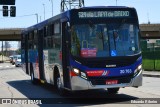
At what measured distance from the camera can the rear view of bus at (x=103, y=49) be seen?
12852 mm

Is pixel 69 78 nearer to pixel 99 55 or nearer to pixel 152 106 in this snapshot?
pixel 99 55

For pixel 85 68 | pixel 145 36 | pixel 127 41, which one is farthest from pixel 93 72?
pixel 145 36

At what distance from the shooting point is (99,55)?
42.4ft

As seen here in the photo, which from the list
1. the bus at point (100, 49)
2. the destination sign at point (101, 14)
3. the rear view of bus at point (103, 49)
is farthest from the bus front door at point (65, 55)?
the destination sign at point (101, 14)

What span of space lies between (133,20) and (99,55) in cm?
176

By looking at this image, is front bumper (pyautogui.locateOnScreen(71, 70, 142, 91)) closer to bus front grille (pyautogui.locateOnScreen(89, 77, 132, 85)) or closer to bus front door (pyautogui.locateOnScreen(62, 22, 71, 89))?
bus front grille (pyautogui.locateOnScreen(89, 77, 132, 85))

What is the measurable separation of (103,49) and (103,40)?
0.30 m

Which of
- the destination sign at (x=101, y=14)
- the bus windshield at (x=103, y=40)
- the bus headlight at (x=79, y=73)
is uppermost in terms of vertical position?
the destination sign at (x=101, y=14)

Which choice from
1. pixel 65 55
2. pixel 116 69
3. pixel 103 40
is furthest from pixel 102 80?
pixel 65 55

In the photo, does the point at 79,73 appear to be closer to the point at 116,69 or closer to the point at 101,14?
the point at 116,69

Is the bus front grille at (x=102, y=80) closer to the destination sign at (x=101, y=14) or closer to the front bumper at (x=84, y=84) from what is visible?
the front bumper at (x=84, y=84)

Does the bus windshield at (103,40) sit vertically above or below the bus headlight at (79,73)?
above

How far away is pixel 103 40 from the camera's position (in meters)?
13.1

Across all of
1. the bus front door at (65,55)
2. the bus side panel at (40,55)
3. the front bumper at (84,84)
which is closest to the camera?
the front bumper at (84,84)
